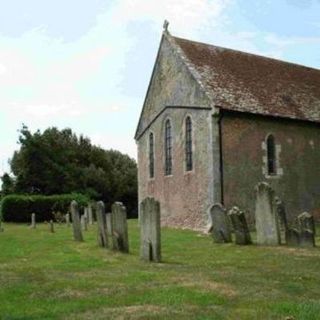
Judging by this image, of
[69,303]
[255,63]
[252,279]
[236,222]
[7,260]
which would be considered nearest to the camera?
[69,303]

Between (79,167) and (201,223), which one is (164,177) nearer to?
(201,223)

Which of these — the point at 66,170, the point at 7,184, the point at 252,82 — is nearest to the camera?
the point at 252,82

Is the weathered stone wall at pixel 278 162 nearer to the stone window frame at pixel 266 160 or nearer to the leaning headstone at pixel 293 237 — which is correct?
the stone window frame at pixel 266 160

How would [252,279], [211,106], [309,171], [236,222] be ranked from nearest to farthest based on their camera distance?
[252,279] → [236,222] → [211,106] → [309,171]

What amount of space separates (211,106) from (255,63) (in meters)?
7.42

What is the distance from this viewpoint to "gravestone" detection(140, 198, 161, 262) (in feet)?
47.3

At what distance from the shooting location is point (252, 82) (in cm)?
2920

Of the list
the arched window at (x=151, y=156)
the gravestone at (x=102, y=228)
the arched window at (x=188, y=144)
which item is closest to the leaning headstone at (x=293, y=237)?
the gravestone at (x=102, y=228)

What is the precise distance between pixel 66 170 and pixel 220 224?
123 ft

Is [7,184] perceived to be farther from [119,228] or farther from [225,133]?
[119,228]

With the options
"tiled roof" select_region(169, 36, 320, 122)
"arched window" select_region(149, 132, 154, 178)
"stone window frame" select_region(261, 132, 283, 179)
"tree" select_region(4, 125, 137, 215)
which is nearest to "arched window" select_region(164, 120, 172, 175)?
Result: "arched window" select_region(149, 132, 154, 178)

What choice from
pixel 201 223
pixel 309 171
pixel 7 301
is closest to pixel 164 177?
pixel 201 223

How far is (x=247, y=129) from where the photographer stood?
2698 centimetres

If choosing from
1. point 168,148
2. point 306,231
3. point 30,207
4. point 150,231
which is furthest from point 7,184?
point 150,231
